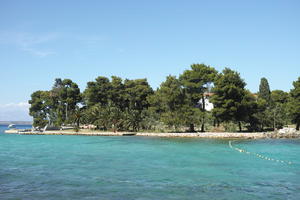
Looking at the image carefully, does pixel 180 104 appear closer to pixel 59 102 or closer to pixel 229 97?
pixel 229 97

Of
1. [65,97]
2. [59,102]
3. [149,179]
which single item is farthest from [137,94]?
[149,179]

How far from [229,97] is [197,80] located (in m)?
11.4

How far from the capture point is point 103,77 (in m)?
92.4

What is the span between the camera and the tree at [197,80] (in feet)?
235

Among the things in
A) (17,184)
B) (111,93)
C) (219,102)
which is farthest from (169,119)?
(17,184)

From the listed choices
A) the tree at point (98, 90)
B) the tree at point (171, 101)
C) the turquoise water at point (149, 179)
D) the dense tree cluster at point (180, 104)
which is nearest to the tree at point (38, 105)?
the dense tree cluster at point (180, 104)

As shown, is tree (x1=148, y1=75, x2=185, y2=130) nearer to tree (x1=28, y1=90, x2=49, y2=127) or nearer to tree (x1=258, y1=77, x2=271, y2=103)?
tree (x1=258, y1=77, x2=271, y2=103)

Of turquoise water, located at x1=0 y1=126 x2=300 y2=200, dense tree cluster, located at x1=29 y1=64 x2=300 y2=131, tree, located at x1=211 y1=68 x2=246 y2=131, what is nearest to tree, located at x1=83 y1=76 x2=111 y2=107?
dense tree cluster, located at x1=29 y1=64 x2=300 y2=131

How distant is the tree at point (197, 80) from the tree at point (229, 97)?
603 centimetres

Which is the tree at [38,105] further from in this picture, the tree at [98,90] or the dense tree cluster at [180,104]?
the tree at [98,90]

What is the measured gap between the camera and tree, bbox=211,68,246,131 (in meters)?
62.2

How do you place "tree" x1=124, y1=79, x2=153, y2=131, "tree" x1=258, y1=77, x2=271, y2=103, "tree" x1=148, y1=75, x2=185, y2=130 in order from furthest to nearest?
"tree" x1=258, y1=77, x2=271, y2=103 < "tree" x1=124, y1=79, x2=153, y2=131 < "tree" x1=148, y1=75, x2=185, y2=130

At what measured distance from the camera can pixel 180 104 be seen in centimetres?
7150

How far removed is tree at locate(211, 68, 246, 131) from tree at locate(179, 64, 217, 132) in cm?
603
